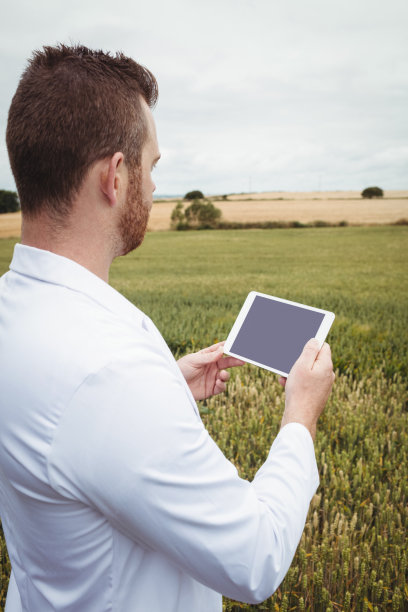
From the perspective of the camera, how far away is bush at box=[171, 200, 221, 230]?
183 ft

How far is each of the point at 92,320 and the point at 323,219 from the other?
54336 millimetres

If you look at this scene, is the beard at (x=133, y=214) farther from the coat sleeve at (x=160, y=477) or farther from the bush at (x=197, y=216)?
the bush at (x=197, y=216)

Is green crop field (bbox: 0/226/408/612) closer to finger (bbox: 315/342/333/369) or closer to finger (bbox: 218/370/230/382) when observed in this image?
finger (bbox: 218/370/230/382)

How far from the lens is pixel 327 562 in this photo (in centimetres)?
263

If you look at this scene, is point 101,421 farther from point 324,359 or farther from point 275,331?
point 275,331

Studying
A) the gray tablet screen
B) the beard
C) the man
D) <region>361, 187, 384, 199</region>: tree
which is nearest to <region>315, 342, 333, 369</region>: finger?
the man

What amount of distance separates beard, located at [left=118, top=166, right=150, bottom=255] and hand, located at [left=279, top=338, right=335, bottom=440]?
669mm

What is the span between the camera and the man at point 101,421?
896mm

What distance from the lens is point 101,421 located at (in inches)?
34.6

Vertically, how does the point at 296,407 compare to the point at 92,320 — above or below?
below

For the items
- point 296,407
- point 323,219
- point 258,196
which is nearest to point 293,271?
point 296,407

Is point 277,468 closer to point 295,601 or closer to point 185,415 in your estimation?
point 185,415

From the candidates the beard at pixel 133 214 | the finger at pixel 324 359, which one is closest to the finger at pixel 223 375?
the finger at pixel 324 359

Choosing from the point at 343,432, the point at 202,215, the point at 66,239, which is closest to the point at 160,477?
the point at 66,239
